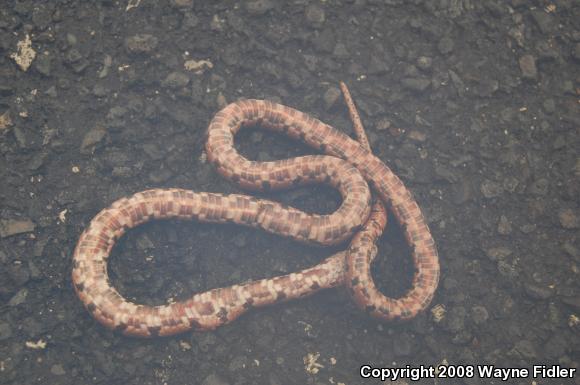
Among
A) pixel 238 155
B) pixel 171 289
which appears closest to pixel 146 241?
pixel 171 289

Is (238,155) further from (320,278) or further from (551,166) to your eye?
(551,166)

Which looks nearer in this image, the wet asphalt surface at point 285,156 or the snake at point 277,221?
the snake at point 277,221

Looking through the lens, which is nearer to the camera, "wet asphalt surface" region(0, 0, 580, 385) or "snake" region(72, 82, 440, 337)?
"snake" region(72, 82, 440, 337)

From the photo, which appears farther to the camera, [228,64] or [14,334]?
[228,64]
